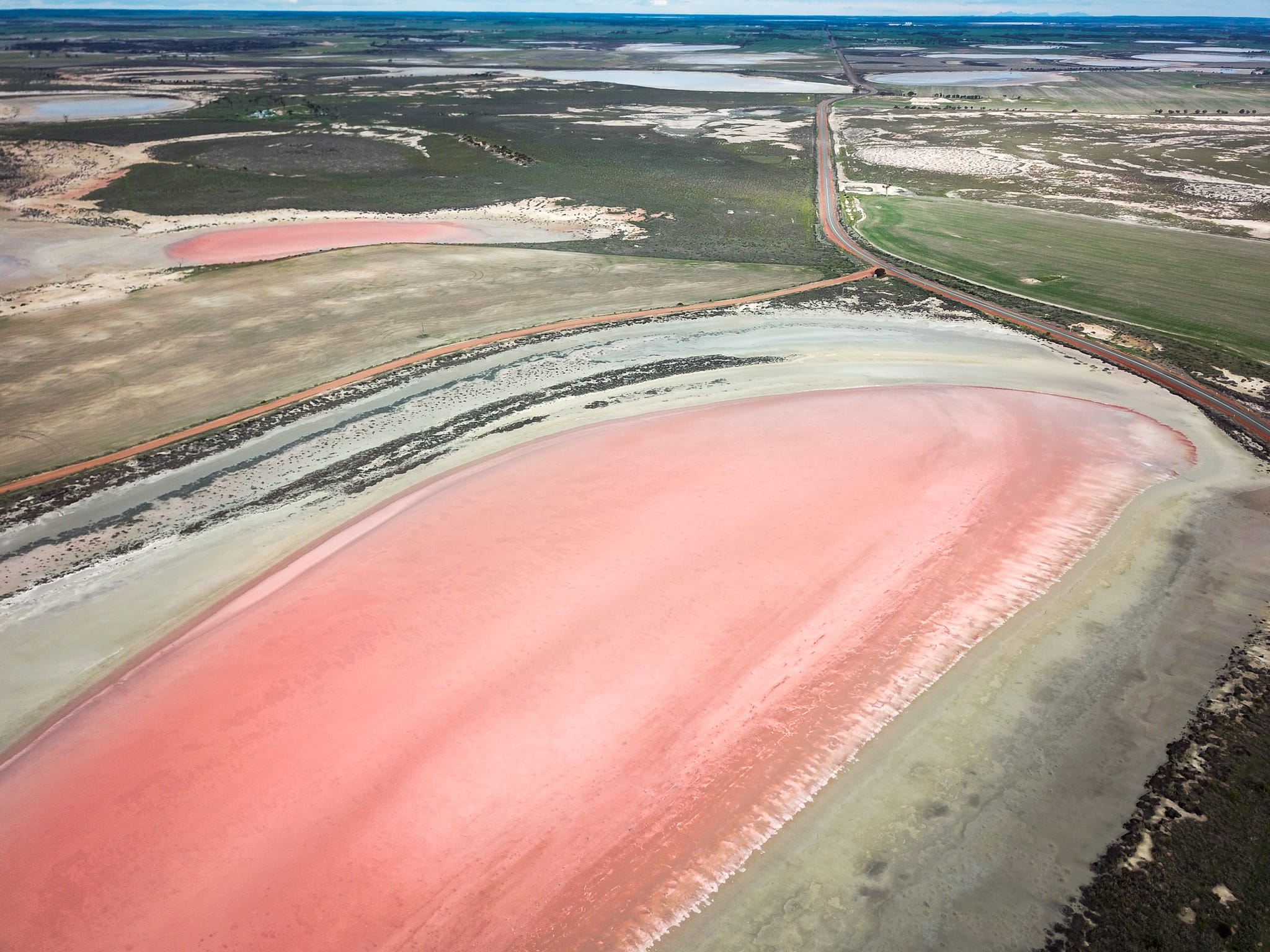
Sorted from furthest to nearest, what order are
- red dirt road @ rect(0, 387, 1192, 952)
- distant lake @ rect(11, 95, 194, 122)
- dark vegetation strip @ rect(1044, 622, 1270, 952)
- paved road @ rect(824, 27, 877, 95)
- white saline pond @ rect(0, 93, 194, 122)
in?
1. paved road @ rect(824, 27, 877, 95)
2. distant lake @ rect(11, 95, 194, 122)
3. white saline pond @ rect(0, 93, 194, 122)
4. red dirt road @ rect(0, 387, 1192, 952)
5. dark vegetation strip @ rect(1044, 622, 1270, 952)

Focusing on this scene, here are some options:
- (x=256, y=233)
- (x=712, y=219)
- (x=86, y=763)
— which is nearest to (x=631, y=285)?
(x=712, y=219)

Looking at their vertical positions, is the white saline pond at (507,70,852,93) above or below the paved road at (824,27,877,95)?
below

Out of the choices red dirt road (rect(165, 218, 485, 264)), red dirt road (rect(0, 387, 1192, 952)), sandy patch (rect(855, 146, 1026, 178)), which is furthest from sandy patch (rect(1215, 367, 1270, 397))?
sandy patch (rect(855, 146, 1026, 178))

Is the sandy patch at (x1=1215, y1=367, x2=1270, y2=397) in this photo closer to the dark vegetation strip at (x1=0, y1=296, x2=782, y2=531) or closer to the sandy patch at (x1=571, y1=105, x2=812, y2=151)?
the dark vegetation strip at (x1=0, y1=296, x2=782, y2=531)

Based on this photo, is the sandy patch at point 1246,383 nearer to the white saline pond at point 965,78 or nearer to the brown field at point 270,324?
the brown field at point 270,324

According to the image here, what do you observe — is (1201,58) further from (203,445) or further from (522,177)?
(203,445)

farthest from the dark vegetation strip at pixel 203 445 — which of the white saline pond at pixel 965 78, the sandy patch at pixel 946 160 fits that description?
the white saline pond at pixel 965 78
